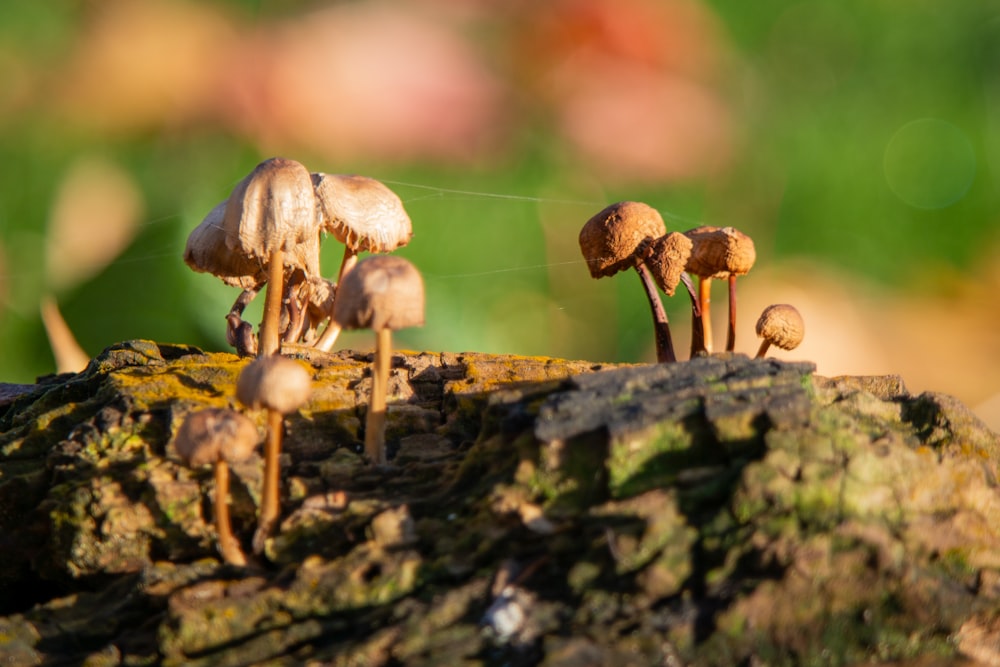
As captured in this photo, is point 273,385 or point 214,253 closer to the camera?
point 273,385

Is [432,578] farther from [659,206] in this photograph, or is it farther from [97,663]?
[659,206]

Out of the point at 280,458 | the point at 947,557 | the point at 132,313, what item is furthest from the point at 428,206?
the point at 947,557

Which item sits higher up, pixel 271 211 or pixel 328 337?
pixel 271 211

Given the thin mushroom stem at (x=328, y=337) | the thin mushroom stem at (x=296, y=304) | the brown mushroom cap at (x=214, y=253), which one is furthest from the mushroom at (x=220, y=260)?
the thin mushroom stem at (x=328, y=337)

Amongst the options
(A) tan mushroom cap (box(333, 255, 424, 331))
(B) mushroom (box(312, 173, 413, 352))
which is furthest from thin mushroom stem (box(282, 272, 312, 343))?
(A) tan mushroom cap (box(333, 255, 424, 331))

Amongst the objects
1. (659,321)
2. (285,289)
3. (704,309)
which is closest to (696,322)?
(704,309)

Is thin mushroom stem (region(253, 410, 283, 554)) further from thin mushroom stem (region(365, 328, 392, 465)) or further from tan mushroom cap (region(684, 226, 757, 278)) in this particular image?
tan mushroom cap (region(684, 226, 757, 278))

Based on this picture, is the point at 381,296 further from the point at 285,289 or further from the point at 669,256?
the point at 285,289
